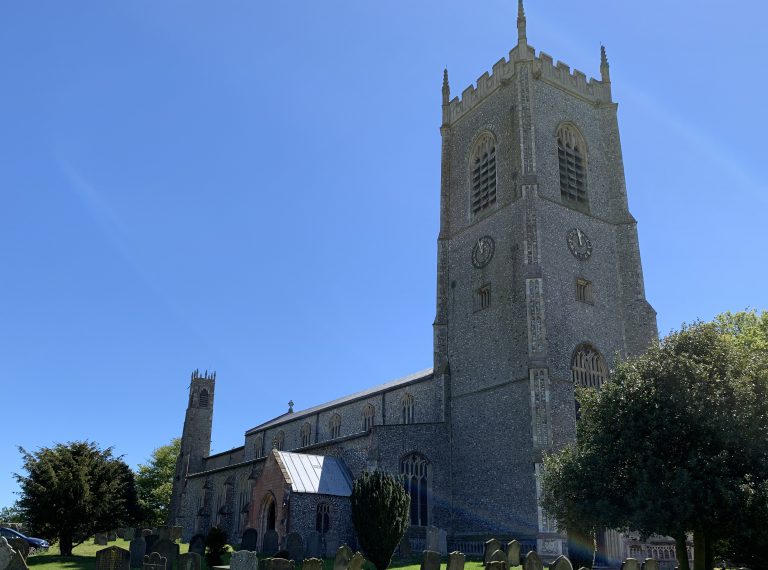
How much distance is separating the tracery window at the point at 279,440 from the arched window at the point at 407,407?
49.3ft

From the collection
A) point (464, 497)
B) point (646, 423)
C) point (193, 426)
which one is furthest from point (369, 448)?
point (193, 426)

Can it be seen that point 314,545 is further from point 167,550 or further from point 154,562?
point 154,562

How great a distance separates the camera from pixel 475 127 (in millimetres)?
36031

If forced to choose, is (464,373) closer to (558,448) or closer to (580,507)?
(558,448)

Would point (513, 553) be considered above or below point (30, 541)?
above

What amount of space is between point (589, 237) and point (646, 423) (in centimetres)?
1588

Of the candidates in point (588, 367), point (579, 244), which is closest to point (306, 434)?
point (588, 367)

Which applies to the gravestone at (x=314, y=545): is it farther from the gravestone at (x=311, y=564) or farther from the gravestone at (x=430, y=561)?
the gravestone at (x=311, y=564)

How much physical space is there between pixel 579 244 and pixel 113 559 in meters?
23.5

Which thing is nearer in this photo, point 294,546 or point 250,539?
point 294,546

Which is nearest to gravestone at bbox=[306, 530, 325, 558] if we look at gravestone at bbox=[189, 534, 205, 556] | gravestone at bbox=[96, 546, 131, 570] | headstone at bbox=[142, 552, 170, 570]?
gravestone at bbox=[189, 534, 205, 556]

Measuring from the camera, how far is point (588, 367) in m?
28.4

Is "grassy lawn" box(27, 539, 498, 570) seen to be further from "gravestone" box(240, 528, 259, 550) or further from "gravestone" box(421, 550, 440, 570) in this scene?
"gravestone" box(421, 550, 440, 570)

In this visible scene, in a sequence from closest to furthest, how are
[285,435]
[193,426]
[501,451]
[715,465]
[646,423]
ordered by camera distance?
[715,465], [646,423], [501,451], [285,435], [193,426]
